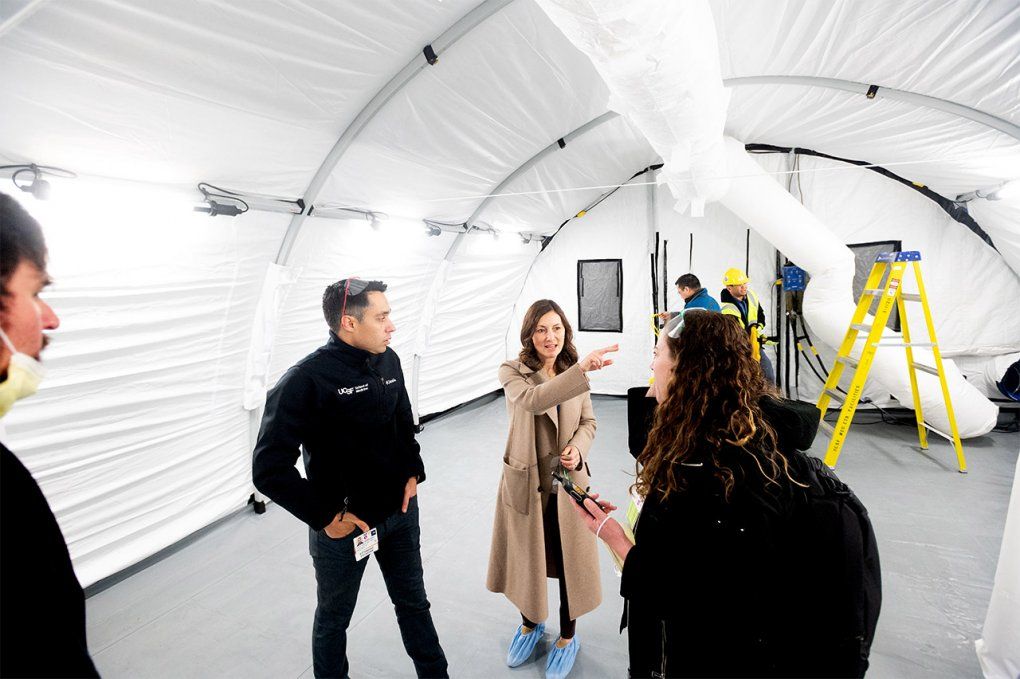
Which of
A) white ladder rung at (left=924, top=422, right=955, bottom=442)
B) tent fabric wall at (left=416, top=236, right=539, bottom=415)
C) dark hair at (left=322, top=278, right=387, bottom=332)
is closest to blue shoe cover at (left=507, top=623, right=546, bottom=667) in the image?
dark hair at (left=322, top=278, right=387, bottom=332)

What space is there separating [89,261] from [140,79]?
3.07 feet

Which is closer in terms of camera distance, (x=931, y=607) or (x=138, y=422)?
(x=931, y=607)

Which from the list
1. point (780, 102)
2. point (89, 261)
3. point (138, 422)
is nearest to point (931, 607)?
point (780, 102)

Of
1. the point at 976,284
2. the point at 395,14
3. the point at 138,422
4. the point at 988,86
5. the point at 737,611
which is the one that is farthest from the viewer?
the point at 976,284

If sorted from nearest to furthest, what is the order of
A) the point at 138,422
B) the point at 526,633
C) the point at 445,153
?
1. the point at 526,633
2. the point at 138,422
3. the point at 445,153

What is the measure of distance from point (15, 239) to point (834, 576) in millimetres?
1587

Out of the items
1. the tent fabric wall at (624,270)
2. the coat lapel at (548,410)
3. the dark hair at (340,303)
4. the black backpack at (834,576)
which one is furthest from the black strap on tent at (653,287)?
the black backpack at (834,576)

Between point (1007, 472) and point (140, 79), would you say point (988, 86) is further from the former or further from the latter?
point (140, 79)

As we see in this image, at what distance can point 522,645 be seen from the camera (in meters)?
1.97

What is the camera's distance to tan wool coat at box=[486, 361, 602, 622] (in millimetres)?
1815

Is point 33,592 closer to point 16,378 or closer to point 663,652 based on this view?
point 16,378

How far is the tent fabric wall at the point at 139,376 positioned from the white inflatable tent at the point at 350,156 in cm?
1

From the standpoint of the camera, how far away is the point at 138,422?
245 cm

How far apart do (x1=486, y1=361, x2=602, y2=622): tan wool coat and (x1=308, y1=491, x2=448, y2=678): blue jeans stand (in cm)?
39
